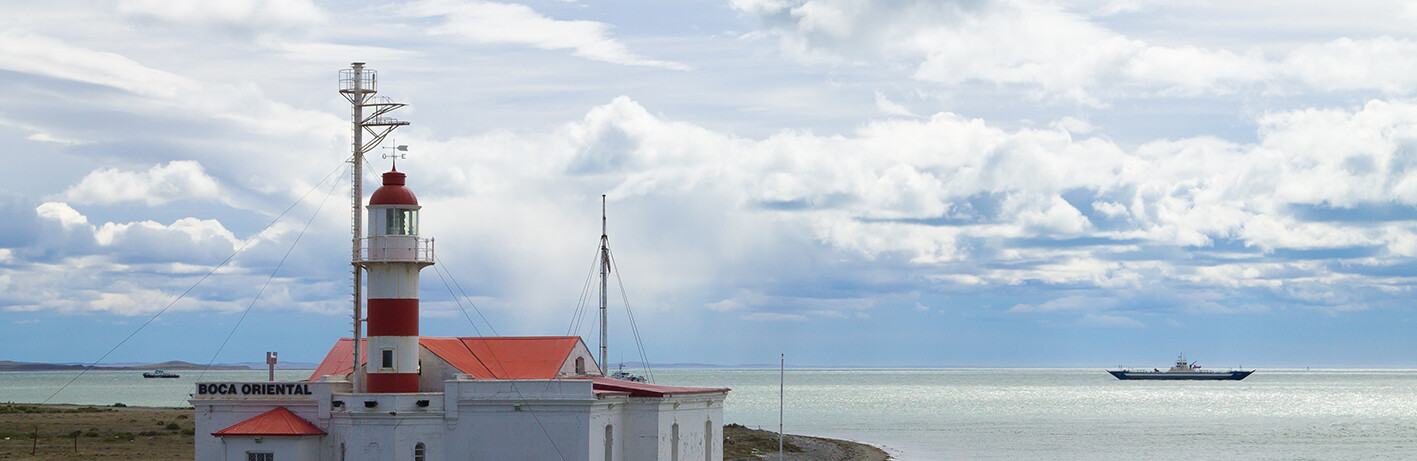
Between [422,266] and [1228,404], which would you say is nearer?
[422,266]

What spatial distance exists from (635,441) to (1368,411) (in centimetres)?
13524

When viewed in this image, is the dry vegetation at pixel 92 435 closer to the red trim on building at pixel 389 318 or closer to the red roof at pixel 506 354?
the red roof at pixel 506 354

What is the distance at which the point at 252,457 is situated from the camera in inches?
1524

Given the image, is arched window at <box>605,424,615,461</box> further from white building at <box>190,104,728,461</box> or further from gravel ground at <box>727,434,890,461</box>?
gravel ground at <box>727,434,890,461</box>

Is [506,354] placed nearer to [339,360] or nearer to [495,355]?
[495,355]

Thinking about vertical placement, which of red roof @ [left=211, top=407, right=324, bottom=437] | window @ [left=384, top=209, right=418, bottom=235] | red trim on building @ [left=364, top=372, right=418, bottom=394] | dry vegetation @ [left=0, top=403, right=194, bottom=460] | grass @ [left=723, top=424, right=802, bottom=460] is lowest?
grass @ [left=723, top=424, right=802, bottom=460]

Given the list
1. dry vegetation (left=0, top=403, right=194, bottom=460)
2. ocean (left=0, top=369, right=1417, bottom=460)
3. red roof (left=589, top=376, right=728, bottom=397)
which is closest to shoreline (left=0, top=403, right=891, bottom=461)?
dry vegetation (left=0, top=403, right=194, bottom=460)

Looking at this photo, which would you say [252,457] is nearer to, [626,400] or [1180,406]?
[626,400]

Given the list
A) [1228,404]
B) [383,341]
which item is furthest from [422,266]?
[1228,404]

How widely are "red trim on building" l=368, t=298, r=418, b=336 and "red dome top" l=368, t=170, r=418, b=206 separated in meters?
2.91

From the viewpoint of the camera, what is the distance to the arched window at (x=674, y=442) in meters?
42.5

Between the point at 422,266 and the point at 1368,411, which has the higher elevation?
the point at 422,266

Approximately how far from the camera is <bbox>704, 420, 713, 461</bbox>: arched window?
45.9 m

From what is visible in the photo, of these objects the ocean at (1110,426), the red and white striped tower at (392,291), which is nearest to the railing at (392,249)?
the red and white striped tower at (392,291)
